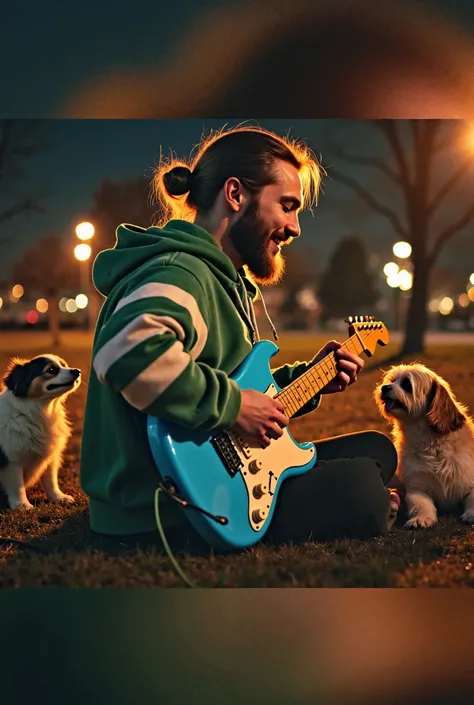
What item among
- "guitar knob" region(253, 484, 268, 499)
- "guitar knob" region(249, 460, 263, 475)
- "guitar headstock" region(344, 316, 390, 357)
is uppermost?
"guitar headstock" region(344, 316, 390, 357)

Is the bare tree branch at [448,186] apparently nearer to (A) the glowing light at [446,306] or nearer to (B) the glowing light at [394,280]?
(B) the glowing light at [394,280]

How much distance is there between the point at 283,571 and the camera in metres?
2.34

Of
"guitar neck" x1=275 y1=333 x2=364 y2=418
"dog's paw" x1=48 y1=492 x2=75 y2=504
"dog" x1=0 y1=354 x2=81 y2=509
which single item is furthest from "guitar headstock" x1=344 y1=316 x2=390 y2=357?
"dog's paw" x1=48 y1=492 x2=75 y2=504

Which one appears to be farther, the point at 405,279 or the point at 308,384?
the point at 405,279

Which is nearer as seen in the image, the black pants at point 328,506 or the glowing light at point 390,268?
the black pants at point 328,506

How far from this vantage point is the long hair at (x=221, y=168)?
8.48 feet

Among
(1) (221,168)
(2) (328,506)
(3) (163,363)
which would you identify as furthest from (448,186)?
(3) (163,363)

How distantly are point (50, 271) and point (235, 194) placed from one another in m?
3.56

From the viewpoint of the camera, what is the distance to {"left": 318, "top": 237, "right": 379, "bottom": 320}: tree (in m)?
8.18

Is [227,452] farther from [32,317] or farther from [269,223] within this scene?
[32,317]

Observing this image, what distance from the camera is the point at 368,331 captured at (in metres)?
2.89

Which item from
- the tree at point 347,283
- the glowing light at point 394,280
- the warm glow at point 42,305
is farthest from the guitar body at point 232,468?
the tree at point 347,283

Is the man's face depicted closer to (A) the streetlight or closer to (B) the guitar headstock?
(B) the guitar headstock
